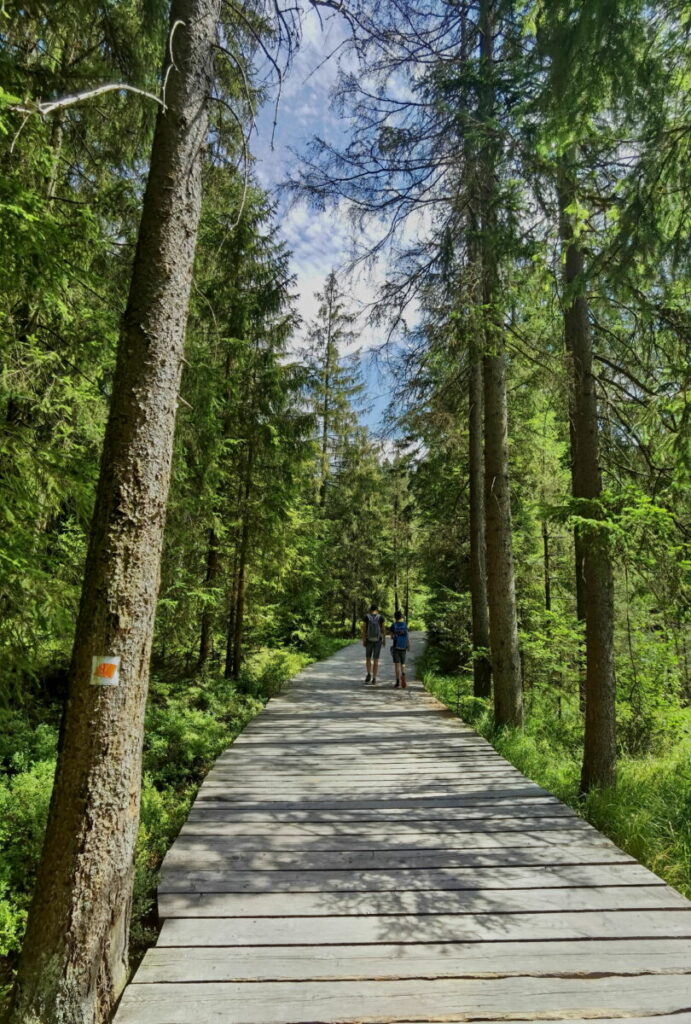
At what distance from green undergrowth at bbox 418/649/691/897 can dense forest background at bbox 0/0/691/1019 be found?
0.04 metres

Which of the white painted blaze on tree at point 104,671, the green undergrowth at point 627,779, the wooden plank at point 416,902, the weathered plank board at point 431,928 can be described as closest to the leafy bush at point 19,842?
the wooden plank at point 416,902

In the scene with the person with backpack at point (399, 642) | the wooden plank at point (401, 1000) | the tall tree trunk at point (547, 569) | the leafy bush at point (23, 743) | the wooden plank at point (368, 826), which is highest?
the tall tree trunk at point (547, 569)

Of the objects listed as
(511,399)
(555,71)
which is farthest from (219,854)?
(511,399)

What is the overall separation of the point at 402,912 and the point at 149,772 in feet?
12.0

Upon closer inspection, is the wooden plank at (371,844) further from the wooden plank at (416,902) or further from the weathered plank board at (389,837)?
the wooden plank at (416,902)

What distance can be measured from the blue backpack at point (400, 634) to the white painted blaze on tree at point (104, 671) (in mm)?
9341

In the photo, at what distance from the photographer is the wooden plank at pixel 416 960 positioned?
272 centimetres

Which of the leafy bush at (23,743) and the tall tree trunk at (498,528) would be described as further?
the tall tree trunk at (498,528)

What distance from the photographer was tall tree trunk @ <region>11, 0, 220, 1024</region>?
2488 mm

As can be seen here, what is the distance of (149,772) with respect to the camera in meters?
5.84

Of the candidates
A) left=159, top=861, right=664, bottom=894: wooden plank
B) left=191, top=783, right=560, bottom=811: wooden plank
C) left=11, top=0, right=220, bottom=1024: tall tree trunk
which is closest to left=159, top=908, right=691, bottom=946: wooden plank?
left=159, top=861, right=664, bottom=894: wooden plank

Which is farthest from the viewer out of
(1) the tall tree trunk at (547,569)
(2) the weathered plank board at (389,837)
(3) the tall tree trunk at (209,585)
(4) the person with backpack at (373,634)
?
(1) the tall tree trunk at (547,569)

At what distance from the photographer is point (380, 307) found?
312 inches

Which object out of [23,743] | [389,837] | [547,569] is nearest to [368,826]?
[389,837]
